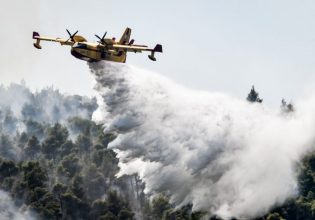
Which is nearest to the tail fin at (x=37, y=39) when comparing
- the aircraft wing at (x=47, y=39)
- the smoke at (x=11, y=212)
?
the aircraft wing at (x=47, y=39)

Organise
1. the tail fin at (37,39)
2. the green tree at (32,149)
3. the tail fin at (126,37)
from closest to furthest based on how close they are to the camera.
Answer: the tail fin at (37,39), the tail fin at (126,37), the green tree at (32,149)

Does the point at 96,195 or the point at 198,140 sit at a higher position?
the point at 96,195

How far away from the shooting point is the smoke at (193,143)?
76188 millimetres

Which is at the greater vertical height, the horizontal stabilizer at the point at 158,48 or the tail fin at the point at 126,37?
the tail fin at the point at 126,37

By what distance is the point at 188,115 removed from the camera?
261 ft

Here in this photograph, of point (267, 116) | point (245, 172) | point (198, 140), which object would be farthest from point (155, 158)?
point (267, 116)

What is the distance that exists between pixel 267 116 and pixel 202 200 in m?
13.9

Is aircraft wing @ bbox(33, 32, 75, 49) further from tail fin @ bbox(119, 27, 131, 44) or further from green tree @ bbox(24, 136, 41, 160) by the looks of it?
green tree @ bbox(24, 136, 41, 160)

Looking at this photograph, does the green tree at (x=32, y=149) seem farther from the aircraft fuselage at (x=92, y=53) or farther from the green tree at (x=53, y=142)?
the aircraft fuselage at (x=92, y=53)

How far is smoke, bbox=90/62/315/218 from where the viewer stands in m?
76.2

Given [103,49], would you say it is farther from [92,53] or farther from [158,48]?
[158,48]

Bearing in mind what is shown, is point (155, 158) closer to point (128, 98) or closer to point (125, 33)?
point (128, 98)

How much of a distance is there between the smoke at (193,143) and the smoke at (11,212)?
3450cm

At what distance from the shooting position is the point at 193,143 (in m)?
77.0
